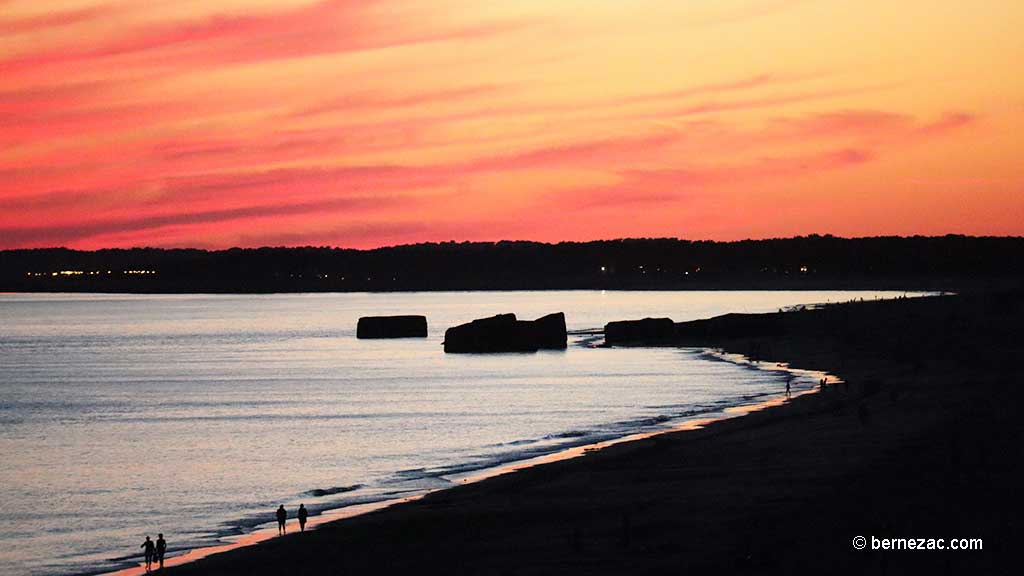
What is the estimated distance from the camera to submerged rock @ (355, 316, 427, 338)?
15188 cm

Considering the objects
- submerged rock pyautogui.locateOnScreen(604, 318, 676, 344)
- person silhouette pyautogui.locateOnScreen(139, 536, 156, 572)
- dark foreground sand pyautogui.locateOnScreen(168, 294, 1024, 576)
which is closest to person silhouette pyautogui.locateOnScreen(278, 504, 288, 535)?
dark foreground sand pyautogui.locateOnScreen(168, 294, 1024, 576)

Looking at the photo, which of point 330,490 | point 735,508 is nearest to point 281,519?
point 330,490

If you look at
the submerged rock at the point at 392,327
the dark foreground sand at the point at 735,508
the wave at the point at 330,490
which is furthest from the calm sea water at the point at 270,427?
the submerged rock at the point at 392,327

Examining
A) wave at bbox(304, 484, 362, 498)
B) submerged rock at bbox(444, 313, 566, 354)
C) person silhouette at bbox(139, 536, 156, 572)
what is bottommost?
wave at bbox(304, 484, 362, 498)

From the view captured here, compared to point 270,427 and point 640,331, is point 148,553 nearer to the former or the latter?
point 270,427

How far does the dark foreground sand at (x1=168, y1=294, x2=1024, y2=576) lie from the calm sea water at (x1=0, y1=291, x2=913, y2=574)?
16.7 ft

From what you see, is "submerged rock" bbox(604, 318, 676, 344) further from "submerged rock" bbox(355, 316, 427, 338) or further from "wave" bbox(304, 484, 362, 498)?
"wave" bbox(304, 484, 362, 498)

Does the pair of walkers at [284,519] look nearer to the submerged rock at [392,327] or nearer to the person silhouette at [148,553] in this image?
the person silhouette at [148,553]

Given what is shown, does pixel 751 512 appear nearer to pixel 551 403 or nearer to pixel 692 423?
pixel 692 423

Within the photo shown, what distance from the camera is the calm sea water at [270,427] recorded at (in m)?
35.4

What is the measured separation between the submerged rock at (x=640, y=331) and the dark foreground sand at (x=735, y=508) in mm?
65296

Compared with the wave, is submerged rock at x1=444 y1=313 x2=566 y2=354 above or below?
above

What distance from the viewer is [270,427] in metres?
59.8

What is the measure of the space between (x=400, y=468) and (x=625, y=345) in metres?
78.0
